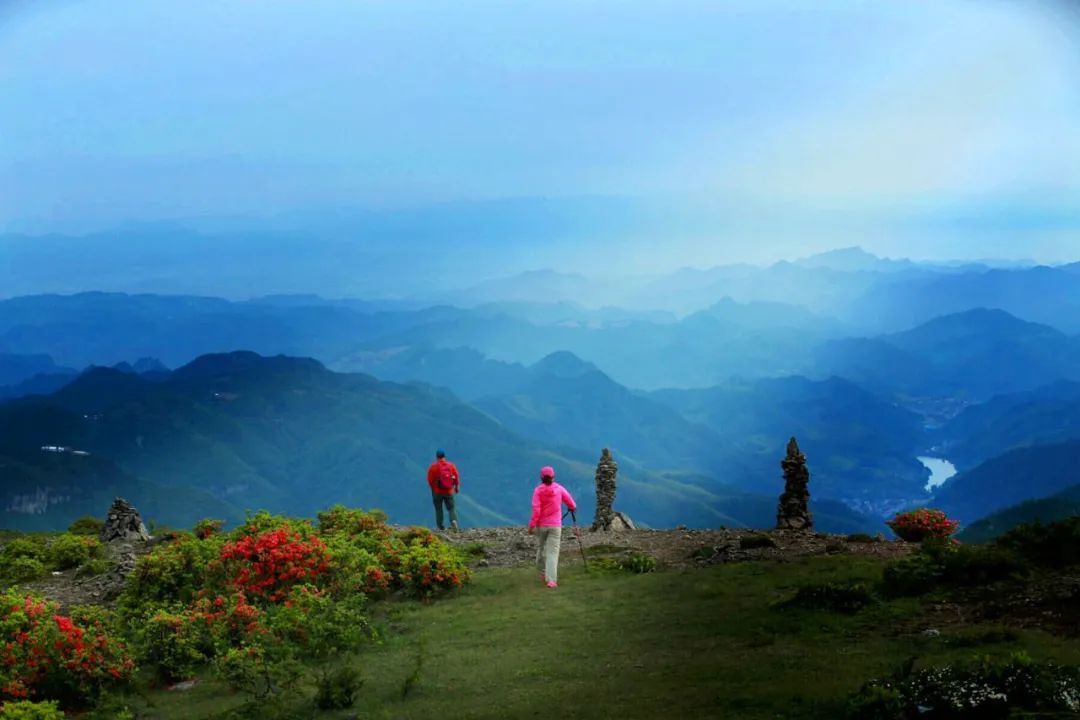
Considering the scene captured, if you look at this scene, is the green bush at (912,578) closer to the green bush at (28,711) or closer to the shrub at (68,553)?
the green bush at (28,711)

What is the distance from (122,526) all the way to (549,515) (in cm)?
2080

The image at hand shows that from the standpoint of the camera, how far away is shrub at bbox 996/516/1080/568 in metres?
18.5

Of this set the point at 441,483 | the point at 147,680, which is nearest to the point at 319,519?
the point at 441,483

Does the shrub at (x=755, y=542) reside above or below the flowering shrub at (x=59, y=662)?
above

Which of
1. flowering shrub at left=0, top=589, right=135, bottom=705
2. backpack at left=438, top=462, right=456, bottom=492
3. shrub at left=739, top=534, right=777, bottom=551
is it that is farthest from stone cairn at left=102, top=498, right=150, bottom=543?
shrub at left=739, top=534, right=777, bottom=551

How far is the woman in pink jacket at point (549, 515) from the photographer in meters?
22.4

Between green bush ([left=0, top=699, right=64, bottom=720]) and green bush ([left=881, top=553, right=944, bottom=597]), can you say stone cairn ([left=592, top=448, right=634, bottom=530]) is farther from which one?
green bush ([left=0, top=699, right=64, bottom=720])

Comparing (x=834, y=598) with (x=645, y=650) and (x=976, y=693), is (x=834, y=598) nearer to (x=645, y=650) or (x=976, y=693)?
(x=645, y=650)

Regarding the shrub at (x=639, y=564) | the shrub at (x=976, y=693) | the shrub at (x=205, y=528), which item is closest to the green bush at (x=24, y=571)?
the shrub at (x=205, y=528)

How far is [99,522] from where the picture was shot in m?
38.3

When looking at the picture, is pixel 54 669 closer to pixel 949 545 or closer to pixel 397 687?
pixel 397 687

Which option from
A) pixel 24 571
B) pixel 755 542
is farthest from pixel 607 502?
pixel 24 571

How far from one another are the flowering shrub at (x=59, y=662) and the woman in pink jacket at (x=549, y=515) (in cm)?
975

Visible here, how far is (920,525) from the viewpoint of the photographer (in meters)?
27.8
